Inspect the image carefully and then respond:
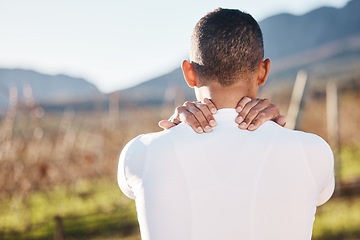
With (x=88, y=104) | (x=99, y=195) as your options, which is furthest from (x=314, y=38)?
(x=99, y=195)

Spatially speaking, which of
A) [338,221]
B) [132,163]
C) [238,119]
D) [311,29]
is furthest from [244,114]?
[311,29]

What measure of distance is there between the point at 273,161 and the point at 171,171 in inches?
13.8

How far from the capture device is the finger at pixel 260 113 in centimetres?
131

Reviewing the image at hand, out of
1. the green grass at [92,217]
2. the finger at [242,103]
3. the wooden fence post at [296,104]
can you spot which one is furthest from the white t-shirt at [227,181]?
the green grass at [92,217]

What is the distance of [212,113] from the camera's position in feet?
4.42

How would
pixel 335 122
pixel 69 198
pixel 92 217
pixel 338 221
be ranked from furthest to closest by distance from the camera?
pixel 69 198
pixel 335 122
pixel 92 217
pixel 338 221

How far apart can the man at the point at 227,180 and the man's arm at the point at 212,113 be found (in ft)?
0.10

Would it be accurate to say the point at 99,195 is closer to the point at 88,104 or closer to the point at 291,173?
the point at 291,173

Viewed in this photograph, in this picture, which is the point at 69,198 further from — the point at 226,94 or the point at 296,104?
the point at 226,94

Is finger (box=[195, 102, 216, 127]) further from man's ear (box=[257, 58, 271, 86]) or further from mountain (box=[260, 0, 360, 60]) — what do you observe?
mountain (box=[260, 0, 360, 60])

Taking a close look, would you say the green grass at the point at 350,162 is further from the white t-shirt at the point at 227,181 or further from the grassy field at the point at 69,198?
the white t-shirt at the point at 227,181

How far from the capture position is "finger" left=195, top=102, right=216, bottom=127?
130 centimetres

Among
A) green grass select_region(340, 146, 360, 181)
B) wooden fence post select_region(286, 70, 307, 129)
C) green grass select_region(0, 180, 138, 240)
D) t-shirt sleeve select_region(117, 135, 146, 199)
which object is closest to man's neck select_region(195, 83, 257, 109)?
t-shirt sleeve select_region(117, 135, 146, 199)

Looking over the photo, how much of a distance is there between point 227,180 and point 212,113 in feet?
0.83
